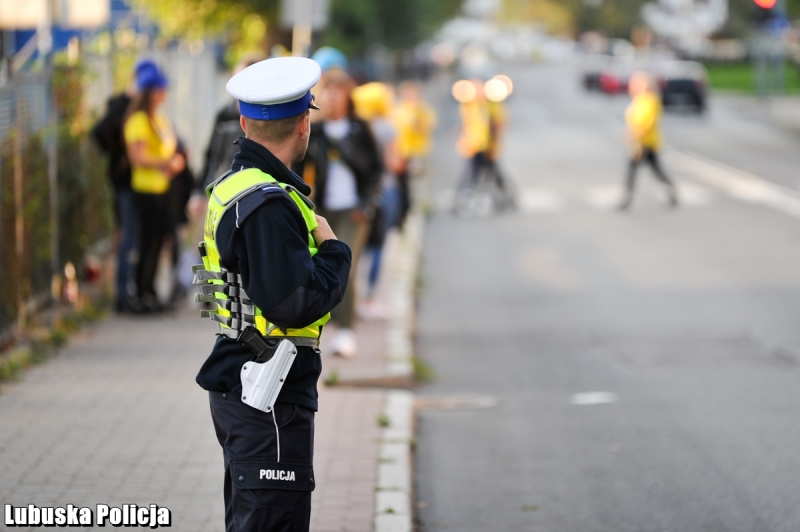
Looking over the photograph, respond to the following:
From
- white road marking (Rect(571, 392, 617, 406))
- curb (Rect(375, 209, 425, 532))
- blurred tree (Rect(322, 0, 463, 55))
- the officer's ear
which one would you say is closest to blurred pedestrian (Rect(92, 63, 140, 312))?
curb (Rect(375, 209, 425, 532))

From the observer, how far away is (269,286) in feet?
11.6

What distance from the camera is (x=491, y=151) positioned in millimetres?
20062

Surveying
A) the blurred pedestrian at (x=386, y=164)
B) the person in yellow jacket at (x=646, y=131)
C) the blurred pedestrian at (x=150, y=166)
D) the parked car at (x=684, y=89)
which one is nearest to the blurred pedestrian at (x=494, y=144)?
the person in yellow jacket at (x=646, y=131)

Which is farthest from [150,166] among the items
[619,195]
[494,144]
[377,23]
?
[377,23]

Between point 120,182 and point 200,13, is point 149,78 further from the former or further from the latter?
point 200,13

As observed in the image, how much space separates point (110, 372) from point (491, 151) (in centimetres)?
1232

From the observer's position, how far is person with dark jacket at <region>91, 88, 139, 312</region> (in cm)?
1031

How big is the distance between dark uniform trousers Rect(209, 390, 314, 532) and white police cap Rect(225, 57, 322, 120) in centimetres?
82

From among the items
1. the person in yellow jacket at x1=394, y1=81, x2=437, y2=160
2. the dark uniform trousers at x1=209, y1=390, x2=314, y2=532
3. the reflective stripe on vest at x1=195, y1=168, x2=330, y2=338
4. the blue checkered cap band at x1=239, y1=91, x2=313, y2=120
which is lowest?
the person in yellow jacket at x1=394, y1=81, x2=437, y2=160

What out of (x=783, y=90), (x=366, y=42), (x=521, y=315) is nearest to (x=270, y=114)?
(x=521, y=315)

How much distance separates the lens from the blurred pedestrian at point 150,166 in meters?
10.1

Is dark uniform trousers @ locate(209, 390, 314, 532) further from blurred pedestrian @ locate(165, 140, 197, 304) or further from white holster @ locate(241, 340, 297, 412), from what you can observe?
blurred pedestrian @ locate(165, 140, 197, 304)

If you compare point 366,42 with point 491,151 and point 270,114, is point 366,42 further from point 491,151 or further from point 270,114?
point 270,114

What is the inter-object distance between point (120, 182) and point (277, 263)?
23.8 feet
